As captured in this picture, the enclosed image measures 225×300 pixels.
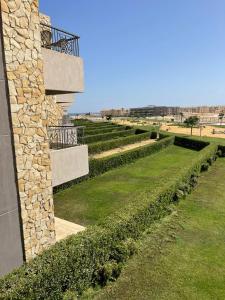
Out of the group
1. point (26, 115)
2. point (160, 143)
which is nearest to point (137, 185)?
point (26, 115)

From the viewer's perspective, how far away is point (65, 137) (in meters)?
13.0

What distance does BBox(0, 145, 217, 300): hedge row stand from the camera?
7.60 m

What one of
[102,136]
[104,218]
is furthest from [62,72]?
[102,136]

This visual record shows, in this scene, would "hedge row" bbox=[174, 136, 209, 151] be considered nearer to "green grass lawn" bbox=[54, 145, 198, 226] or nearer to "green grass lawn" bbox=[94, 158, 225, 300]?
"green grass lawn" bbox=[54, 145, 198, 226]

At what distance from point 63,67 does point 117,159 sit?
17404 mm

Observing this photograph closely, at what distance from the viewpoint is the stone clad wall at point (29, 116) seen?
8383 millimetres

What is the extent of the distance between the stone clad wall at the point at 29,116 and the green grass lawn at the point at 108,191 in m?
5.05

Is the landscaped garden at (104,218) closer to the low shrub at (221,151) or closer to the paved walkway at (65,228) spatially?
the paved walkway at (65,228)

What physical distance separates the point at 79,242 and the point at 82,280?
3.95 feet

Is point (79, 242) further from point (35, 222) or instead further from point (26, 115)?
point (26, 115)

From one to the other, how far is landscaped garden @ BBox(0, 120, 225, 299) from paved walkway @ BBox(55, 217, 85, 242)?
0.76 meters

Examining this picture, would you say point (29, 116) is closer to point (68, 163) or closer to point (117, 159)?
point (68, 163)

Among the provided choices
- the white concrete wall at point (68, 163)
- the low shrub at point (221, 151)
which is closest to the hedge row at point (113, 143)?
the low shrub at point (221, 151)

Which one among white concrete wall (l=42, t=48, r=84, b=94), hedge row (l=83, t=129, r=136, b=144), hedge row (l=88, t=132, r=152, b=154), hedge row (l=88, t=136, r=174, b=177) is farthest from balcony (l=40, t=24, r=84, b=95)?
hedge row (l=83, t=129, r=136, b=144)
